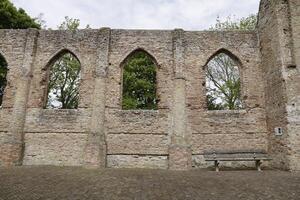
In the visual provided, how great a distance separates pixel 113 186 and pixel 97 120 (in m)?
4.83

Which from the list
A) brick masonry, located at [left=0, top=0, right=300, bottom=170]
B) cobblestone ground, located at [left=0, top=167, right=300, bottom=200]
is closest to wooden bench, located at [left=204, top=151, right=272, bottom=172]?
brick masonry, located at [left=0, top=0, right=300, bottom=170]

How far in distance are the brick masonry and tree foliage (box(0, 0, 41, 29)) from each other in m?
6.03

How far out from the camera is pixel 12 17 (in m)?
19.0

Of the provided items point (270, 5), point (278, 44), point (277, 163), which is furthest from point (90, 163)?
point (270, 5)

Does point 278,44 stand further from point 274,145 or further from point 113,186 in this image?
point 113,186

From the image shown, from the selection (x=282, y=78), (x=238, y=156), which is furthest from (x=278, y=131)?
(x=282, y=78)

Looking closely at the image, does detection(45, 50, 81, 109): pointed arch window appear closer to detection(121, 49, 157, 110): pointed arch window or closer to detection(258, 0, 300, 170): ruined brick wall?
detection(121, 49, 157, 110): pointed arch window

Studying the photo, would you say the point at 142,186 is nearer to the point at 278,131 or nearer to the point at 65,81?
the point at 278,131

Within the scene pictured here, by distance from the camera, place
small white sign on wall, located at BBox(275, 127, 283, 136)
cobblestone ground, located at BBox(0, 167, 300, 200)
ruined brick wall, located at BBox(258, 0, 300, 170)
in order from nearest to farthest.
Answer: cobblestone ground, located at BBox(0, 167, 300, 200), ruined brick wall, located at BBox(258, 0, 300, 170), small white sign on wall, located at BBox(275, 127, 283, 136)

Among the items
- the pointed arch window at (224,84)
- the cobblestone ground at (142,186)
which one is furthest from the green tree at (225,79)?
the cobblestone ground at (142,186)

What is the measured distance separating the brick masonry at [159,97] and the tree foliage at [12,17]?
19.8ft

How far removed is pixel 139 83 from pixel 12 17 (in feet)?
32.6

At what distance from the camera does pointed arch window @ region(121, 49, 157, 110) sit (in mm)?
22270

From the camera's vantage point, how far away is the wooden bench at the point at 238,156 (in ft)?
33.8
